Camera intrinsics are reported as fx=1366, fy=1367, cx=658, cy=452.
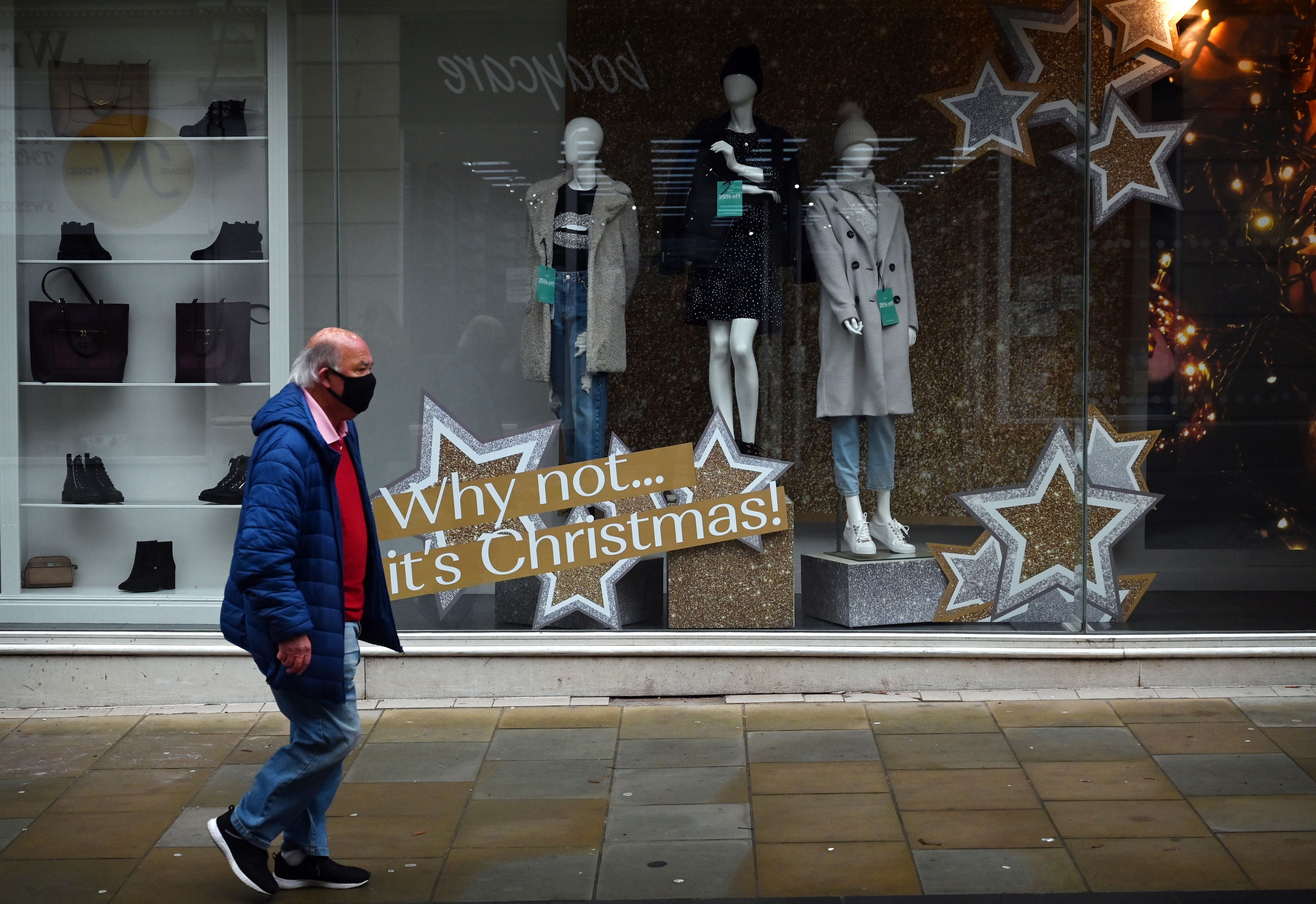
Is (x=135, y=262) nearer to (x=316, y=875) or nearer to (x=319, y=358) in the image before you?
(x=319, y=358)

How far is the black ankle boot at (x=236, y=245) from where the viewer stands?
600 centimetres

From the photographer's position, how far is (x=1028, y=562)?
19.4ft

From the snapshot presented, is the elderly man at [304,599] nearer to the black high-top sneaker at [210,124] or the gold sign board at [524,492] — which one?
the gold sign board at [524,492]

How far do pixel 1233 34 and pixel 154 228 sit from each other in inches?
195

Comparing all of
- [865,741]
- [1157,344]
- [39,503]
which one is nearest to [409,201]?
[39,503]

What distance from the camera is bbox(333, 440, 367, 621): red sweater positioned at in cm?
369

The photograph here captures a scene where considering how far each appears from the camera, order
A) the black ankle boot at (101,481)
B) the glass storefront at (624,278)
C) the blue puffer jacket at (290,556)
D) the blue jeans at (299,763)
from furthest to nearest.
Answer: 1. the black ankle boot at (101,481)
2. the glass storefront at (624,278)
3. the blue jeans at (299,763)
4. the blue puffer jacket at (290,556)

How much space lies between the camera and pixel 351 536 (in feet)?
12.1

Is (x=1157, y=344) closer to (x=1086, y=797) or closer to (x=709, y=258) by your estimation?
(x=709, y=258)

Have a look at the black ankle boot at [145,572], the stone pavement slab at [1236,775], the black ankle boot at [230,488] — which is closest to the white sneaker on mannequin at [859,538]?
the stone pavement slab at [1236,775]

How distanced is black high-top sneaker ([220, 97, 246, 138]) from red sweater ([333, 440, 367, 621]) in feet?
9.29

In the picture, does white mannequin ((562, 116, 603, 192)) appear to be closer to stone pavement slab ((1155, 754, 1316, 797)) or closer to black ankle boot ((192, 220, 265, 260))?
black ankle boot ((192, 220, 265, 260))

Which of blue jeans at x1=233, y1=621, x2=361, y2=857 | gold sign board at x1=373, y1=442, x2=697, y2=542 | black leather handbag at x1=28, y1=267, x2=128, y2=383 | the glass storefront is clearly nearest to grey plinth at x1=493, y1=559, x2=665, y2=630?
the glass storefront

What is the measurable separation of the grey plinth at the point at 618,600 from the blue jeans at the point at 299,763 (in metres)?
2.14
